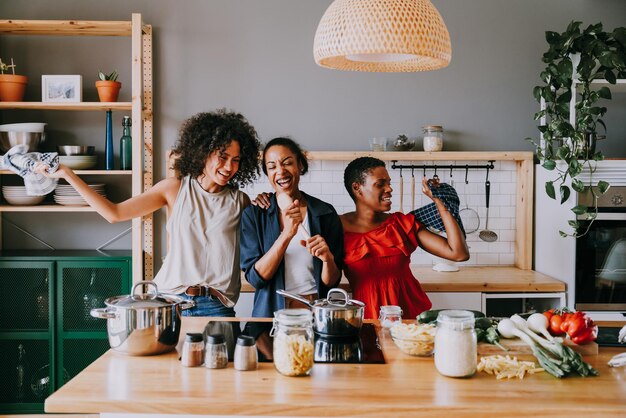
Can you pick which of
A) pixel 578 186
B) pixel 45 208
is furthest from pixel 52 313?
pixel 578 186

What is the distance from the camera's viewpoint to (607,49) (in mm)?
4004

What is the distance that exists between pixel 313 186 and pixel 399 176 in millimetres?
604

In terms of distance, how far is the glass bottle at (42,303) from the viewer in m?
4.33

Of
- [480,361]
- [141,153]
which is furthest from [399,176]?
[480,361]

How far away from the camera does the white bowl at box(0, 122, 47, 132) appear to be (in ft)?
14.4

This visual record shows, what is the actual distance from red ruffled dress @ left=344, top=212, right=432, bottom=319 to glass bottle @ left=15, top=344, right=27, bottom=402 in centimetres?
236

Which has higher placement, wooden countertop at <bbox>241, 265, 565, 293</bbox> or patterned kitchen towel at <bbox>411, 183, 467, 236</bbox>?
patterned kitchen towel at <bbox>411, 183, 467, 236</bbox>

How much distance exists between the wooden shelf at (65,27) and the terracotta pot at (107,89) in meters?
0.35

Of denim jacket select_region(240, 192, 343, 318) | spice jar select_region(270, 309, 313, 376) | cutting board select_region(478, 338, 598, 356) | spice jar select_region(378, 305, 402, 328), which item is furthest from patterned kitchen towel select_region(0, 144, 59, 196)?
cutting board select_region(478, 338, 598, 356)

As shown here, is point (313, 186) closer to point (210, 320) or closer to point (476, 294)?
point (476, 294)

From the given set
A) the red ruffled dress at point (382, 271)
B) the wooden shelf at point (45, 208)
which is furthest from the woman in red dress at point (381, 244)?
the wooden shelf at point (45, 208)

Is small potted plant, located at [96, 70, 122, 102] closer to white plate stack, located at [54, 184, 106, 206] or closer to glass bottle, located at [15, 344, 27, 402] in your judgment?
white plate stack, located at [54, 184, 106, 206]

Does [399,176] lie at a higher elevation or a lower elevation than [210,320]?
higher

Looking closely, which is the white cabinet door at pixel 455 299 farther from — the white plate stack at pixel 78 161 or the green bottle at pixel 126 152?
the white plate stack at pixel 78 161
